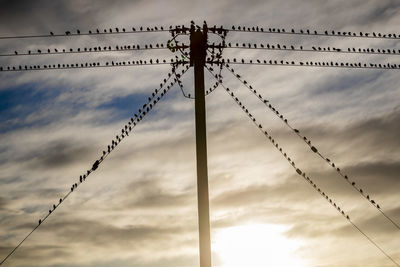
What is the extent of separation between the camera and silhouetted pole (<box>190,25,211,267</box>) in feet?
64.7

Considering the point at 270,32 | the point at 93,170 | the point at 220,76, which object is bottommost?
the point at 93,170

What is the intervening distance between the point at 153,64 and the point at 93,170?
221 inches

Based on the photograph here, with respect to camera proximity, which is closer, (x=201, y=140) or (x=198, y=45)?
(x=201, y=140)

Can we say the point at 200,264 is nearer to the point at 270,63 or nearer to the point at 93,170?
the point at 93,170

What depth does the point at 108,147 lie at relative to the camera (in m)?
24.4

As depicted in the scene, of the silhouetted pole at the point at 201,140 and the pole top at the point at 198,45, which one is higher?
the pole top at the point at 198,45

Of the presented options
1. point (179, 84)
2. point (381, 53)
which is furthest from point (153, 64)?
point (381, 53)

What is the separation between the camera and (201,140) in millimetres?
20656

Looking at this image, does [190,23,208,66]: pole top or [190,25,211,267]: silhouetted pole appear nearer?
[190,25,211,267]: silhouetted pole

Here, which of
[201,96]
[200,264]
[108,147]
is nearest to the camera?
[200,264]

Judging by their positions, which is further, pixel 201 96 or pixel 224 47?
pixel 224 47

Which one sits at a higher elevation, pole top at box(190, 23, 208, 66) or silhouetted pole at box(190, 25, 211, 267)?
pole top at box(190, 23, 208, 66)

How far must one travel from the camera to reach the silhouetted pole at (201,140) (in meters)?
19.7

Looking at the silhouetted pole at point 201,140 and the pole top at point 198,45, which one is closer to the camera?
the silhouetted pole at point 201,140
